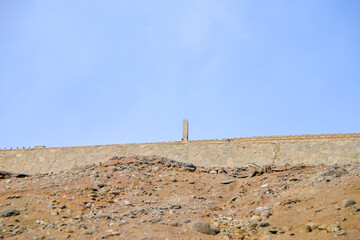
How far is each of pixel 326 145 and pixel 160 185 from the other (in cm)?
634

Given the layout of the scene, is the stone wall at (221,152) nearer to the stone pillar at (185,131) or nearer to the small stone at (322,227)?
the stone pillar at (185,131)

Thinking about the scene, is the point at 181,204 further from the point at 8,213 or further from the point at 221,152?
the point at 221,152

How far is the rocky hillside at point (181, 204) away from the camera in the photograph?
18.6ft

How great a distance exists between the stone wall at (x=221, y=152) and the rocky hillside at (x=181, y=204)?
315 cm

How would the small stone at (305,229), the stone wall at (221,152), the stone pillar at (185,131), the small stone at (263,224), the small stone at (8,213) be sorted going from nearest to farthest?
1. the small stone at (305,229)
2. the small stone at (263,224)
3. the small stone at (8,213)
4. the stone wall at (221,152)
5. the stone pillar at (185,131)

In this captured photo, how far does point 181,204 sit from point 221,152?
664 cm

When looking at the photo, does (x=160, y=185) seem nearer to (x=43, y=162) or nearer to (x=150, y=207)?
(x=150, y=207)

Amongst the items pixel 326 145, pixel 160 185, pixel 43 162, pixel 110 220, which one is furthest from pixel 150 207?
pixel 43 162

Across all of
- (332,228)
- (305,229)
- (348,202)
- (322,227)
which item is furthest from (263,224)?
(348,202)

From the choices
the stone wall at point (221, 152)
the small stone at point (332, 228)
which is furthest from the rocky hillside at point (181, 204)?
the stone wall at point (221, 152)

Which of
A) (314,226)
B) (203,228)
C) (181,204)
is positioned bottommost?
(203,228)

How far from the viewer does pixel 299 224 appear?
5.73 m

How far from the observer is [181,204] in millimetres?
7191

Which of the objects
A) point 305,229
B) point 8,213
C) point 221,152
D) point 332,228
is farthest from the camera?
point 221,152
